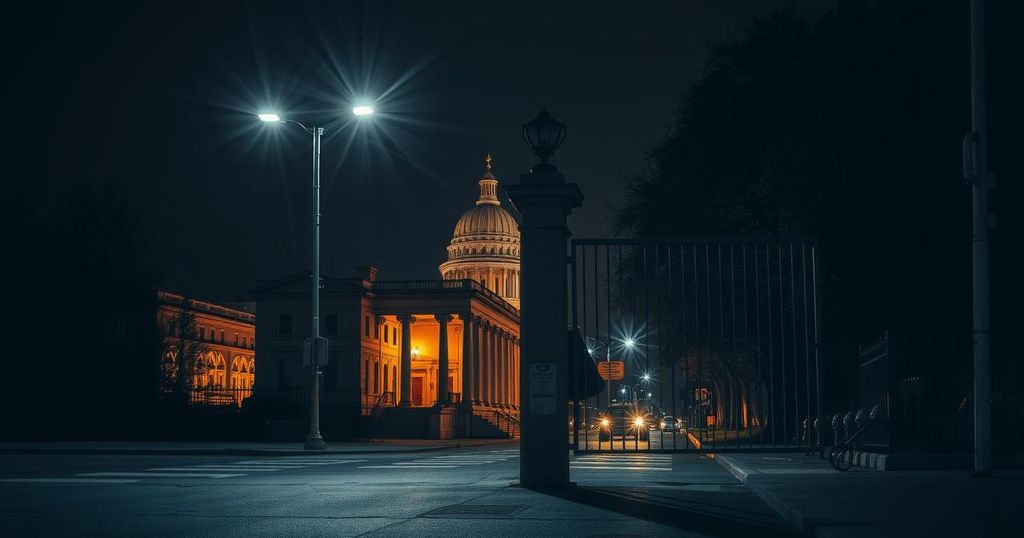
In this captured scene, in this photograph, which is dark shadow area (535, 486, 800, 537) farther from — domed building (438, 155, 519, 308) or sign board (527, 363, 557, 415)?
domed building (438, 155, 519, 308)

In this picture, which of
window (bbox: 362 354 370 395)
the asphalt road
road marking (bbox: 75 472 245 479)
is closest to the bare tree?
window (bbox: 362 354 370 395)

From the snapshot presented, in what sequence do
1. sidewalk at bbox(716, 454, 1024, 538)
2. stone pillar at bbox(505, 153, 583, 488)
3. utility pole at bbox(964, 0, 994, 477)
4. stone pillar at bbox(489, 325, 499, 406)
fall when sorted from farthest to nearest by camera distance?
1. stone pillar at bbox(489, 325, 499, 406)
2. utility pole at bbox(964, 0, 994, 477)
3. stone pillar at bbox(505, 153, 583, 488)
4. sidewalk at bbox(716, 454, 1024, 538)

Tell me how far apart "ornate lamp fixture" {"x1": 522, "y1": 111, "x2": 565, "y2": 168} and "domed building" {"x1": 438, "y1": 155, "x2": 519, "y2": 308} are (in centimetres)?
12727

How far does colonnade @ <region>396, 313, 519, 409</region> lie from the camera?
94562mm

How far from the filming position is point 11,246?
188 ft

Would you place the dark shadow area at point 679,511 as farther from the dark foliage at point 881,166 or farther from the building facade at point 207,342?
the building facade at point 207,342

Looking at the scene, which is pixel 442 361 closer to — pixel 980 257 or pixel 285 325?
pixel 285 325

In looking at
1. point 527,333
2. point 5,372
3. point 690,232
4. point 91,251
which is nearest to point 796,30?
point 690,232

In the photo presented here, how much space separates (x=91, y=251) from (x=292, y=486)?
54.3m

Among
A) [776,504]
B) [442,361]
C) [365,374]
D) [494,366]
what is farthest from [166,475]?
[494,366]

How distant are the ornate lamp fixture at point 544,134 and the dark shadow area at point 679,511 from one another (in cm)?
399

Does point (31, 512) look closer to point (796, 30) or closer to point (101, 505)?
point (101, 505)

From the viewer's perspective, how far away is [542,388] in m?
15.0

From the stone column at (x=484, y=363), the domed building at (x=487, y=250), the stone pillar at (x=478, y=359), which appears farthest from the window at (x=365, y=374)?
the domed building at (x=487, y=250)
